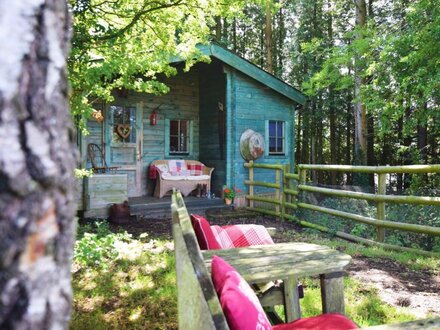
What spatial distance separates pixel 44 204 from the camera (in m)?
0.59

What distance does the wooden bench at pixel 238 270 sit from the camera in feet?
3.79

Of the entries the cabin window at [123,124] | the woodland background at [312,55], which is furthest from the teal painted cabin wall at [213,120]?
the cabin window at [123,124]

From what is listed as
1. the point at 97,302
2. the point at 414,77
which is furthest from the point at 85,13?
the point at 414,77

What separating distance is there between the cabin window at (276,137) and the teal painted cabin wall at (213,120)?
1606mm

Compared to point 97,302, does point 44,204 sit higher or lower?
higher

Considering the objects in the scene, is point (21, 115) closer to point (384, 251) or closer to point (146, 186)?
point (384, 251)

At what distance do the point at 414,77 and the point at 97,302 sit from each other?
665cm

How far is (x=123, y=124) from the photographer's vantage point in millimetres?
9805

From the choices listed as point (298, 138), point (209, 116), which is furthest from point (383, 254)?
point (298, 138)

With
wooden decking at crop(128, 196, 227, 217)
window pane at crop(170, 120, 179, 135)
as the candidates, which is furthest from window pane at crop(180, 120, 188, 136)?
wooden decking at crop(128, 196, 227, 217)

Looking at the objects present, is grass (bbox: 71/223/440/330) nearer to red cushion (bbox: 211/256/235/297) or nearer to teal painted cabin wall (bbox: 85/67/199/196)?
red cushion (bbox: 211/256/235/297)

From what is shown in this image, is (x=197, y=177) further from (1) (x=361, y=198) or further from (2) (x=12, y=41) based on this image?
(2) (x=12, y=41)

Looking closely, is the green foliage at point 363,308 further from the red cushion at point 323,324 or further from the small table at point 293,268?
the red cushion at point 323,324

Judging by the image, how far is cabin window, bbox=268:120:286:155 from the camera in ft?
37.0
